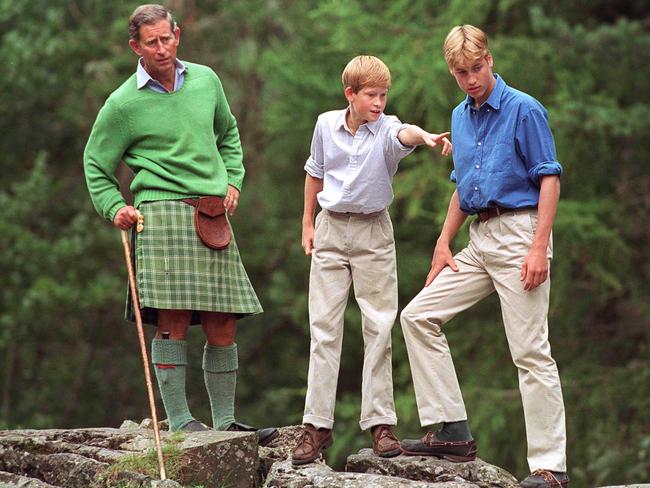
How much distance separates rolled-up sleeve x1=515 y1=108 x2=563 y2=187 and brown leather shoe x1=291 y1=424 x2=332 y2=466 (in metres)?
1.39

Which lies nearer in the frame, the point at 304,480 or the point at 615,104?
the point at 304,480

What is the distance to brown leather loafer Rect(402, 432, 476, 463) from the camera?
16.8ft

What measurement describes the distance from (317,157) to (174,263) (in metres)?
0.77

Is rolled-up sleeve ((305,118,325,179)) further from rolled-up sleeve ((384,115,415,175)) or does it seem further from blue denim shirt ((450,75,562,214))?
blue denim shirt ((450,75,562,214))

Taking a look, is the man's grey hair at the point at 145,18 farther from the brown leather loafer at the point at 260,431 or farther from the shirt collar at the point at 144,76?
the brown leather loafer at the point at 260,431

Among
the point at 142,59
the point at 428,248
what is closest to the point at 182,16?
the point at 428,248

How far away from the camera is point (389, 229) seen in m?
5.28

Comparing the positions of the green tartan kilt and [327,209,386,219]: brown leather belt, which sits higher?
[327,209,386,219]: brown leather belt

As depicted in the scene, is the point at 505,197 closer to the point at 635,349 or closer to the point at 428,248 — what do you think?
the point at 635,349

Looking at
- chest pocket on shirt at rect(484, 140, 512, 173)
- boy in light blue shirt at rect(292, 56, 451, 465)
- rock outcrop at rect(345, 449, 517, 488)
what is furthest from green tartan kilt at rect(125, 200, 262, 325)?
chest pocket on shirt at rect(484, 140, 512, 173)

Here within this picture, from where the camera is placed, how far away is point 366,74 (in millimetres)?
4984

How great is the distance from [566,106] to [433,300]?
5695 mm

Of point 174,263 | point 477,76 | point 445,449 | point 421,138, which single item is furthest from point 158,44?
point 445,449

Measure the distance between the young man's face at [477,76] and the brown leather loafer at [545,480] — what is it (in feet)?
5.01
